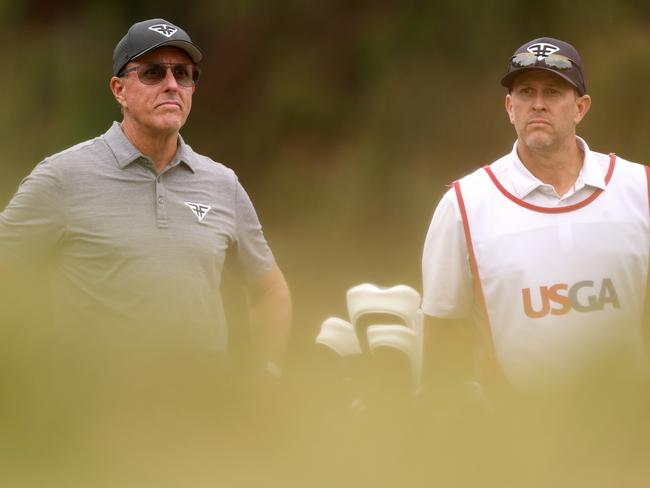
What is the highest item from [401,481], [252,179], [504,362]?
[252,179]

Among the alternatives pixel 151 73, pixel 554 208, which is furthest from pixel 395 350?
pixel 151 73

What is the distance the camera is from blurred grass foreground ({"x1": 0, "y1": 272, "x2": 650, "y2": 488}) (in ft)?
4.03

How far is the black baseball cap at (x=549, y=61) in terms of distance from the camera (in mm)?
2461

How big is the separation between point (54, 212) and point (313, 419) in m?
1.19

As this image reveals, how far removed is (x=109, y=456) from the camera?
1.29 metres

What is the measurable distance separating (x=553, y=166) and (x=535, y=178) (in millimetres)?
56

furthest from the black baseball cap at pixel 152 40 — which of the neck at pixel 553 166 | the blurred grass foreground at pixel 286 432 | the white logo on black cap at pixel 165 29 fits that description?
the blurred grass foreground at pixel 286 432

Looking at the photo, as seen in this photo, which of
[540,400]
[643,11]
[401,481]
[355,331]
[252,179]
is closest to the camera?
[401,481]

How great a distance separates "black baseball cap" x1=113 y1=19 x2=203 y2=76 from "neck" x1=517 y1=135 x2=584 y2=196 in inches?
28.0

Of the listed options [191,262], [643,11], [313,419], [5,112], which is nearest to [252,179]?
[5,112]

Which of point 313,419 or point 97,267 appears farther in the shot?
point 97,267

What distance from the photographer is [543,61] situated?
8.07 ft

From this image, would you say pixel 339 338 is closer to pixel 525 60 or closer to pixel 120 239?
pixel 120 239

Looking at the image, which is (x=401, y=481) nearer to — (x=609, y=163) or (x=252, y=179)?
(x=609, y=163)
